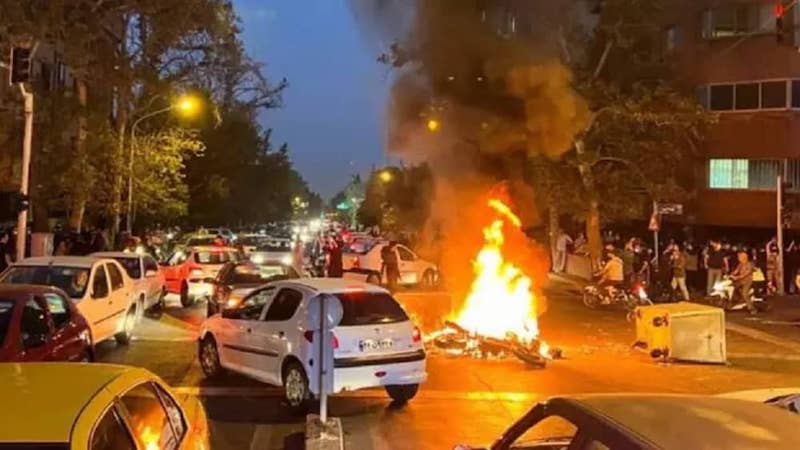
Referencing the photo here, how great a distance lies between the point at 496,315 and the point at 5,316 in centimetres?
984

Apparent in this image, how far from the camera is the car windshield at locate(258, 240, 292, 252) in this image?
31175mm

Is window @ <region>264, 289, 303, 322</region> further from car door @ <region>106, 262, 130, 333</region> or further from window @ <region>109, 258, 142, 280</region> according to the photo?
window @ <region>109, 258, 142, 280</region>

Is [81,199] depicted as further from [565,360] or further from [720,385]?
[720,385]

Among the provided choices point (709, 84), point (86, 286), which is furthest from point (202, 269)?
point (709, 84)

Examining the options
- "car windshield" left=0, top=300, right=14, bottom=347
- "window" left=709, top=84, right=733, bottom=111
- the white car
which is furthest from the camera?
"window" left=709, top=84, right=733, bottom=111

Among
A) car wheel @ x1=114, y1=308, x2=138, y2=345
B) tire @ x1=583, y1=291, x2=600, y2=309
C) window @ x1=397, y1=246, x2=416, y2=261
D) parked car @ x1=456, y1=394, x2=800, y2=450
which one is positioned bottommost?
car wheel @ x1=114, y1=308, x2=138, y2=345

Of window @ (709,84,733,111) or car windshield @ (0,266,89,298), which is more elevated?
window @ (709,84,733,111)

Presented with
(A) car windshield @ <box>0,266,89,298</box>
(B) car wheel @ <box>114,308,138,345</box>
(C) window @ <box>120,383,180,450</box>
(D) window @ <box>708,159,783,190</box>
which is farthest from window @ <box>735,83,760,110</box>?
(C) window @ <box>120,383,180,450</box>

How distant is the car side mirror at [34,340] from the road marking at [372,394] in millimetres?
2435

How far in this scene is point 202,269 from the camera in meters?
25.4

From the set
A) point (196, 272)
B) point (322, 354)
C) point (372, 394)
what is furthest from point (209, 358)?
point (196, 272)

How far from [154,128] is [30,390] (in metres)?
40.1

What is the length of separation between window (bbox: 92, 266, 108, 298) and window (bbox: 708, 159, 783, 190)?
31.2 meters

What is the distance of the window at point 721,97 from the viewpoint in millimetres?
42656
